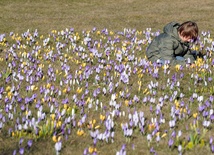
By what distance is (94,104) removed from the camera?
7.65 meters

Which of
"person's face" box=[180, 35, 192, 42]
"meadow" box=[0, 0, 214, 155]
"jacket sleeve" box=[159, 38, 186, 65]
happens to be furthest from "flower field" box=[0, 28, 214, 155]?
"person's face" box=[180, 35, 192, 42]

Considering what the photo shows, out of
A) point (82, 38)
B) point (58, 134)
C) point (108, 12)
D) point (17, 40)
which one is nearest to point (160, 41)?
point (82, 38)

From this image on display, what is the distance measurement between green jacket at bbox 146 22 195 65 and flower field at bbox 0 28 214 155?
0.46 m

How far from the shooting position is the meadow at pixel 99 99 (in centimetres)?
593

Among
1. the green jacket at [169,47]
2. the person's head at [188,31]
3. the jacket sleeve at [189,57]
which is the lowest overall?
the jacket sleeve at [189,57]

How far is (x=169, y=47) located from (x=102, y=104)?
424 cm

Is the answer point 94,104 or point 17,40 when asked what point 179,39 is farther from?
point 17,40

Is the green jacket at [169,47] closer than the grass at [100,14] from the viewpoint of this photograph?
Yes

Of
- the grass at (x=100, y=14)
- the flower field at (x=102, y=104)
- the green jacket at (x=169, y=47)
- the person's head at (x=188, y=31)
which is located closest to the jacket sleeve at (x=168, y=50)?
the green jacket at (x=169, y=47)

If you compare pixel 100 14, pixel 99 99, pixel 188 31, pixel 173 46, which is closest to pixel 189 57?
pixel 173 46

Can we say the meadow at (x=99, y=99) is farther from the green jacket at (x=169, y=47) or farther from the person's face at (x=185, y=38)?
the person's face at (x=185, y=38)

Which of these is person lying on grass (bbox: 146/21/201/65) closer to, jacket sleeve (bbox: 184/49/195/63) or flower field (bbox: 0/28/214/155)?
jacket sleeve (bbox: 184/49/195/63)

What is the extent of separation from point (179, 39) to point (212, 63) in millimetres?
1236

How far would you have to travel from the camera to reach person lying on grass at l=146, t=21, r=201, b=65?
1081 centimetres
